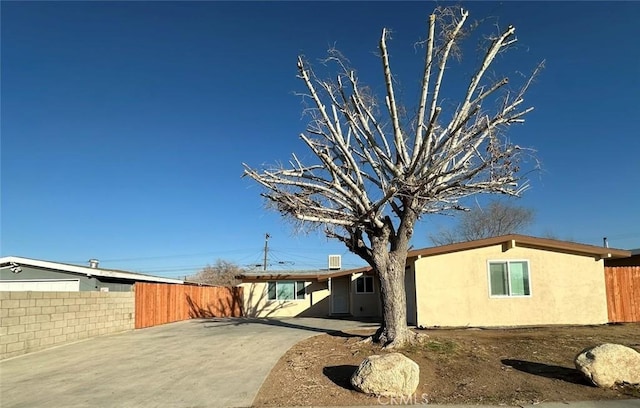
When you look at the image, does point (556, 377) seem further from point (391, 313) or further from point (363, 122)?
point (363, 122)

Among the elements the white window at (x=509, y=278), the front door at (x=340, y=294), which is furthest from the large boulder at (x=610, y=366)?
the front door at (x=340, y=294)

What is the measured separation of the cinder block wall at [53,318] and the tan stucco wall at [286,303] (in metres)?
12.2

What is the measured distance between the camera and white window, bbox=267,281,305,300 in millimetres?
30203

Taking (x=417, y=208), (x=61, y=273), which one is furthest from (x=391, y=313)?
(x=61, y=273)

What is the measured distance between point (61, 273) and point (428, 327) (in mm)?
17096

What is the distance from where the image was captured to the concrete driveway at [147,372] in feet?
27.7

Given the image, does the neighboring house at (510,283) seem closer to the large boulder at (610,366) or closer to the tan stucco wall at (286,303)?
the large boulder at (610,366)

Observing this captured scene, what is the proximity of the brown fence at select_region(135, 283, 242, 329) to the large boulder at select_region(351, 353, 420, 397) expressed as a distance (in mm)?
14842

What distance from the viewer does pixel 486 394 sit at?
311 inches

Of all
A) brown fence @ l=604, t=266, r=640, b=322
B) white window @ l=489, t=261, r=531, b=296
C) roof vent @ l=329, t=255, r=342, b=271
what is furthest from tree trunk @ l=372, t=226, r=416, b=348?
roof vent @ l=329, t=255, r=342, b=271

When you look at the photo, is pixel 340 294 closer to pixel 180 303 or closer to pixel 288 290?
pixel 288 290

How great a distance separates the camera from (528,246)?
1711 cm

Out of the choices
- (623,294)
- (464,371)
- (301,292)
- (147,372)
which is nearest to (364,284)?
(301,292)

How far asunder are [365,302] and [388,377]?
2096cm
